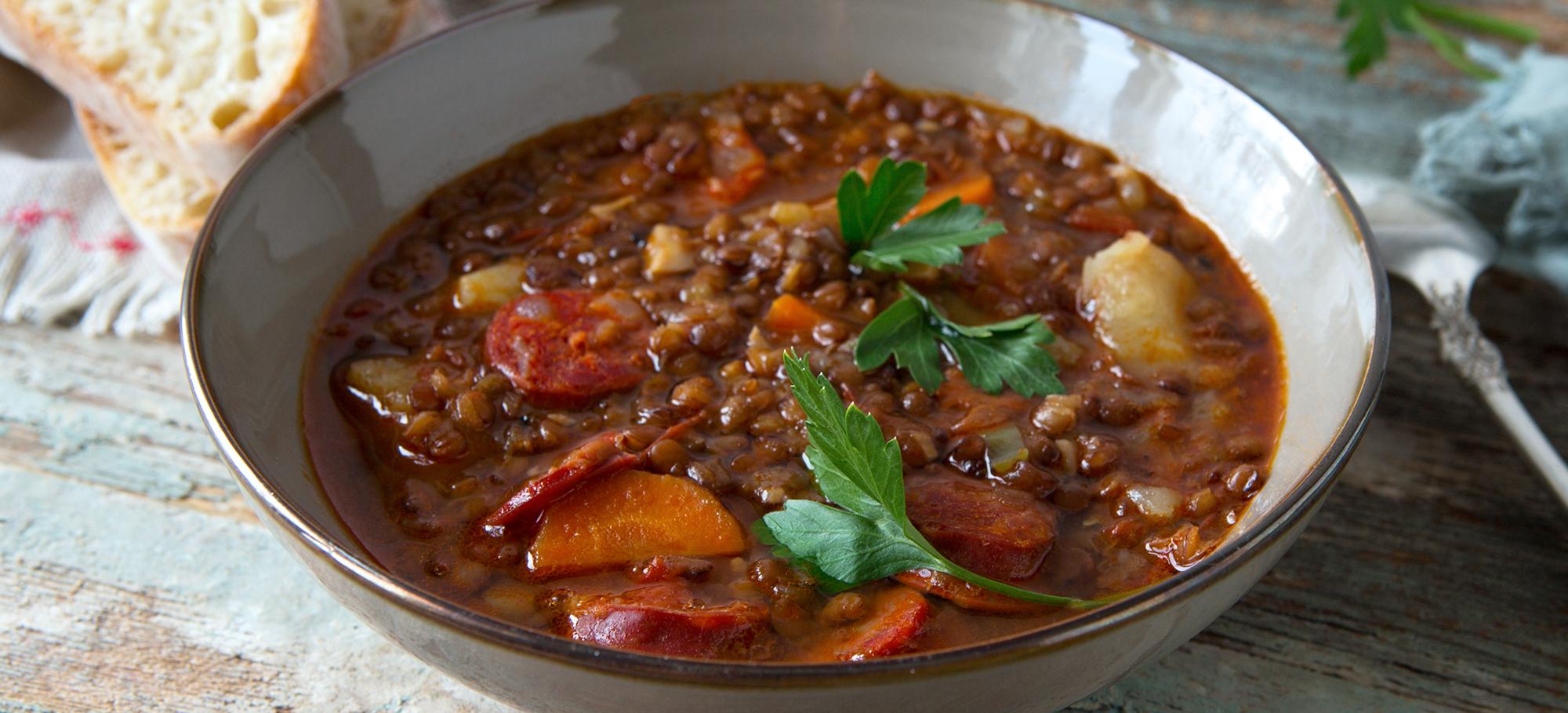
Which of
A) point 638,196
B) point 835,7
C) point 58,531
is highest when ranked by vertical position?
point 835,7

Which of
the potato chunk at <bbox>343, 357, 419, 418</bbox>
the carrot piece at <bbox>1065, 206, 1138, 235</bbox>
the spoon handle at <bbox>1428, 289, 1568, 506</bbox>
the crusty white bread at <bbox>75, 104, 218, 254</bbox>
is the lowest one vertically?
the crusty white bread at <bbox>75, 104, 218, 254</bbox>

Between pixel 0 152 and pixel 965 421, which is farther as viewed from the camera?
pixel 0 152

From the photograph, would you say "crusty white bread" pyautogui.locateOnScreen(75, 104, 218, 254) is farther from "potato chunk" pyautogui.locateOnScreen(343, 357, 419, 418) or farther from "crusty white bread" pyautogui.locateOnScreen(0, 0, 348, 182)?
"potato chunk" pyautogui.locateOnScreen(343, 357, 419, 418)

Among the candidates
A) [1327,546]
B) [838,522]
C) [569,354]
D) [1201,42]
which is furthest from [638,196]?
[1201,42]

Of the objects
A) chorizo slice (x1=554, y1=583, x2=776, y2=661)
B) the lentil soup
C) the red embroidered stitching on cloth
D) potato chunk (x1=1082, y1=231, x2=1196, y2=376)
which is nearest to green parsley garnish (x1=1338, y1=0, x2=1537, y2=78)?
the lentil soup

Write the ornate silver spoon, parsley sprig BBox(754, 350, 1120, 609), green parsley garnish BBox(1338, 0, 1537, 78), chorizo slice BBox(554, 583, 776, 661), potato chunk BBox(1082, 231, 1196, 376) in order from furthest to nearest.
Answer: green parsley garnish BBox(1338, 0, 1537, 78) → the ornate silver spoon → potato chunk BBox(1082, 231, 1196, 376) → parsley sprig BBox(754, 350, 1120, 609) → chorizo slice BBox(554, 583, 776, 661)

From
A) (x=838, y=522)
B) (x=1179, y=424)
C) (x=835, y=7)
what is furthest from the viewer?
(x=835, y=7)

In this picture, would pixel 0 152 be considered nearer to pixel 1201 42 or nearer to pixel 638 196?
pixel 638 196
